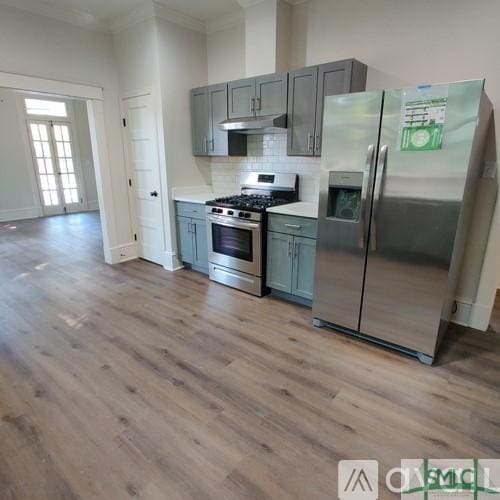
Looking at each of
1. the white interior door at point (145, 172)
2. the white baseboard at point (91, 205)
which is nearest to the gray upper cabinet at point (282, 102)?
the white interior door at point (145, 172)

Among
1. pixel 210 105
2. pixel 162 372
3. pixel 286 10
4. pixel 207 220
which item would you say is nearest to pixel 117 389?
pixel 162 372

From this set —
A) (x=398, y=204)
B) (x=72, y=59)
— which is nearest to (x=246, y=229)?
(x=398, y=204)

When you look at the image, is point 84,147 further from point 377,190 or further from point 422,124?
point 422,124

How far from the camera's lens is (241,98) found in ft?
11.5

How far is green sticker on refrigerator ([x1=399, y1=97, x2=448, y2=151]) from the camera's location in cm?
200

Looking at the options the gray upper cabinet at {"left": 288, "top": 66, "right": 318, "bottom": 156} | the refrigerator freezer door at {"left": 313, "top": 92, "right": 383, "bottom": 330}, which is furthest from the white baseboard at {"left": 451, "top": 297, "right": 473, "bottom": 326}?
the gray upper cabinet at {"left": 288, "top": 66, "right": 318, "bottom": 156}

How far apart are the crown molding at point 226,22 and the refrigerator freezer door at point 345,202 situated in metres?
2.13

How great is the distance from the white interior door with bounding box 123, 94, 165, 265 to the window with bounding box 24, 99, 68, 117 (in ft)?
16.4

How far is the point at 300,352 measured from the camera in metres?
2.54

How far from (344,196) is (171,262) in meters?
2.56

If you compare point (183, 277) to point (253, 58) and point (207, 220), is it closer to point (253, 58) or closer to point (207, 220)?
point (207, 220)

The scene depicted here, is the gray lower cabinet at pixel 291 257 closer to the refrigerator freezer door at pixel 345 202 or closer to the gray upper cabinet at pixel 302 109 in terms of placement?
the refrigerator freezer door at pixel 345 202

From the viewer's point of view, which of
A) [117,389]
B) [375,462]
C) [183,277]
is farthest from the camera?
[183,277]

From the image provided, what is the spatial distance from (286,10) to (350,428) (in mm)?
3764
